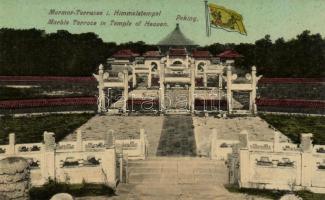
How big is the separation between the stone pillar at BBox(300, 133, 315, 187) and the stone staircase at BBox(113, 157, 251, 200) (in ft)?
5.24

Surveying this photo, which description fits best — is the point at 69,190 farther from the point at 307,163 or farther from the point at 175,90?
the point at 175,90

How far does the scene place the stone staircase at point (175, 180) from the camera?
33.5 ft

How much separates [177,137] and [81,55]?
35.2 meters

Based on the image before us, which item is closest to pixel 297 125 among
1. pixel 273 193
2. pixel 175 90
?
pixel 273 193

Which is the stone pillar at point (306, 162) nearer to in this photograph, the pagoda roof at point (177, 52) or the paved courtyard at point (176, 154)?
the paved courtyard at point (176, 154)

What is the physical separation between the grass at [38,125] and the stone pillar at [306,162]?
9702 millimetres

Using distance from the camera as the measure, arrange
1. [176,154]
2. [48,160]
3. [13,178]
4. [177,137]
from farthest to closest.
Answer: [177,137] < [176,154] < [48,160] < [13,178]

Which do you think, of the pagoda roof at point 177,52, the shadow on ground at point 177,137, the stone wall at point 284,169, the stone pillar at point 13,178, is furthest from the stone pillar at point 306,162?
the pagoda roof at point 177,52

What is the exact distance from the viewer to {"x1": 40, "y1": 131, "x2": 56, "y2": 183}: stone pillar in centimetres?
1065

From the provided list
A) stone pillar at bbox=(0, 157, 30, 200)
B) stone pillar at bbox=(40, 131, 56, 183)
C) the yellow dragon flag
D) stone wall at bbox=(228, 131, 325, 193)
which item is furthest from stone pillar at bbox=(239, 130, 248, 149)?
the yellow dragon flag

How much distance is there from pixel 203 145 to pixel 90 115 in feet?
33.7

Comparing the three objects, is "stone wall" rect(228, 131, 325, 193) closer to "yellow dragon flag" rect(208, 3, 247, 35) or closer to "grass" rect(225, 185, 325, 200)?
"grass" rect(225, 185, 325, 200)

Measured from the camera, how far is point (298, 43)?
46.6 metres

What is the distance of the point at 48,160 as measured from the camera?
10688mm
